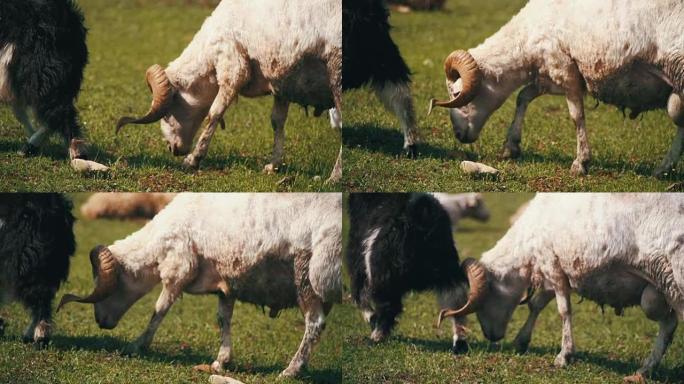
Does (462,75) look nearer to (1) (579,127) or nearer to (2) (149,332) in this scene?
(1) (579,127)

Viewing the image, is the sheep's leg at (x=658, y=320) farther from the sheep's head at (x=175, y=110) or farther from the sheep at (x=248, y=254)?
the sheep's head at (x=175, y=110)

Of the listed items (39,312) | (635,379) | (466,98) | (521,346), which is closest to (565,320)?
(521,346)

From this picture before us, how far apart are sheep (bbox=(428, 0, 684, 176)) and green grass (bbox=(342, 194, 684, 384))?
2.67 ft

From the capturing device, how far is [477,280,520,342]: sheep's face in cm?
1333

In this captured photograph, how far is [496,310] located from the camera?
43.9 feet

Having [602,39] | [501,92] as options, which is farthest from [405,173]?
[602,39]

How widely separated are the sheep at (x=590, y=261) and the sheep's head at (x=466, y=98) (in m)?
0.77

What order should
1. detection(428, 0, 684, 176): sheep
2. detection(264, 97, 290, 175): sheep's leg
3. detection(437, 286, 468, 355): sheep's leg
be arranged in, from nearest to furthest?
detection(428, 0, 684, 176): sheep → detection(264, 97, 290, 175): sheep's leg → detection(437, 286, 468, 355): sheep's leg

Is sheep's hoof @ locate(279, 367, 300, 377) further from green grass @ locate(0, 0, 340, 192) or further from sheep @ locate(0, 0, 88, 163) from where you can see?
sheep @ locate(0, 0, 88, 163)

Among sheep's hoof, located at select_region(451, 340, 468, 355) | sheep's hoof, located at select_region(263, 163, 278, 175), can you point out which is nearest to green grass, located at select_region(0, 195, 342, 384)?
sheep's hoof, located at select_region(451, 340, 468, 355)

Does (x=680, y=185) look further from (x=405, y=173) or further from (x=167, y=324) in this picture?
(x=167, y=324)

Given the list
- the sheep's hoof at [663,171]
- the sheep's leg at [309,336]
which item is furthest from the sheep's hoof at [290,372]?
the sheep's hoof at [663,171]

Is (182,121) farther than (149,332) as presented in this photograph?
No

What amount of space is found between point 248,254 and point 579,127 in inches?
108
